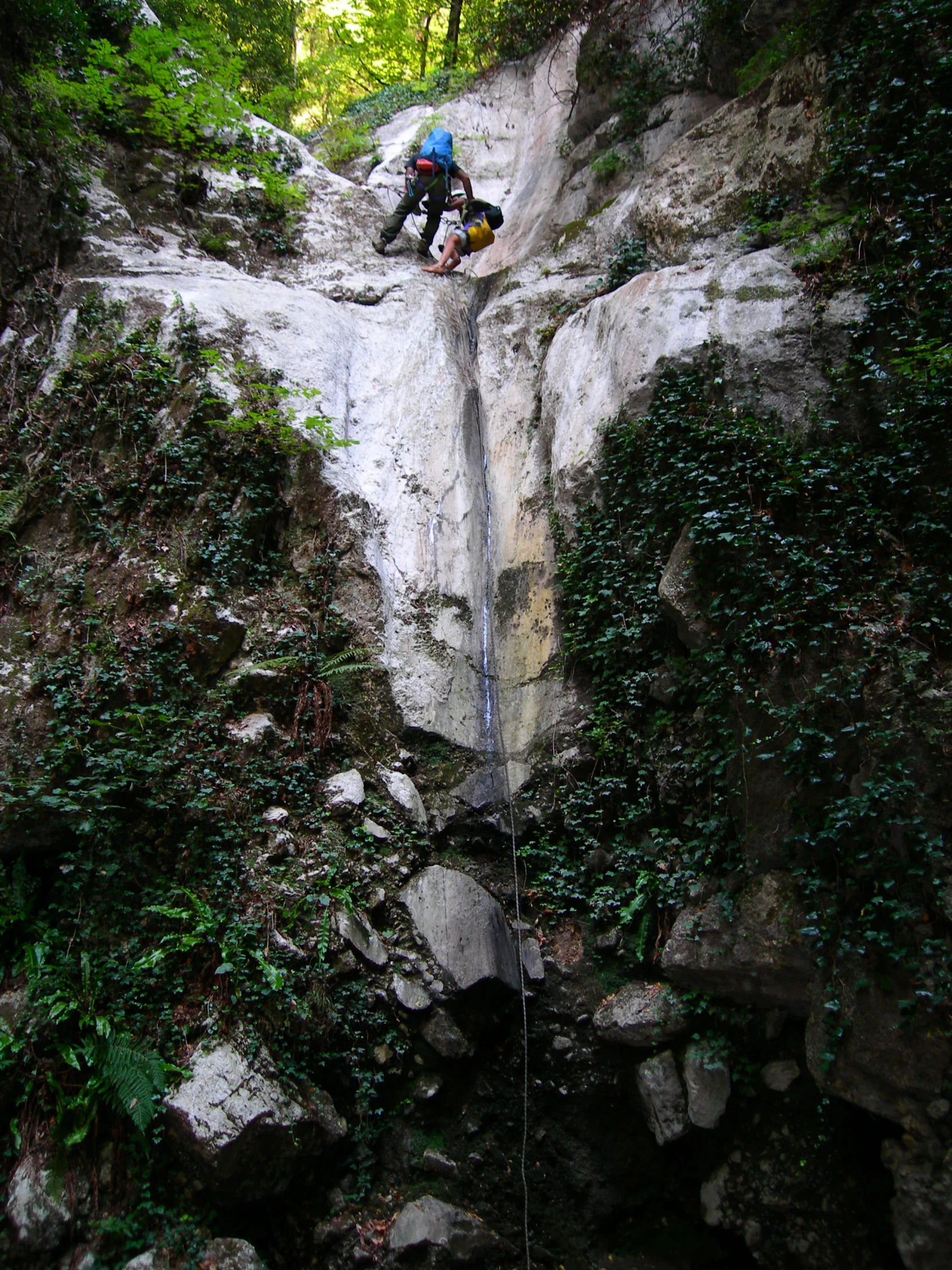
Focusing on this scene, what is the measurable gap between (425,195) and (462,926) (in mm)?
9707

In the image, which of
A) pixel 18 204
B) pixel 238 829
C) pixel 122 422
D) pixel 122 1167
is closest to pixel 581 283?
pixel 122 422

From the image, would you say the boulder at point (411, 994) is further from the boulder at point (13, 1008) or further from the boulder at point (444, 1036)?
the boulder at point (13, 1008)

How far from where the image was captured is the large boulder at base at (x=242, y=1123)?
4113mm

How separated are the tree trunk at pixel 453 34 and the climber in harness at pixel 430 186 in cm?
680

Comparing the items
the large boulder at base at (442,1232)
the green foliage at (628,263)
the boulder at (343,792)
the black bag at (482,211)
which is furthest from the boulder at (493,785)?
the black bag at (482,211)

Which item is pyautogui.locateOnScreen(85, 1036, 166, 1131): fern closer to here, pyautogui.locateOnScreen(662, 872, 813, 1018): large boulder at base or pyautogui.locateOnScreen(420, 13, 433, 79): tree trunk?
pyautogui.locateOnScreen(662, 872, 813, 1018): large boulder at base

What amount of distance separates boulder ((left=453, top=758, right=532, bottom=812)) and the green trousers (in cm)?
806

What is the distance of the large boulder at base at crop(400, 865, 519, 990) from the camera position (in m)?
5.29

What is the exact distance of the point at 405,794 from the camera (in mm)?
6066

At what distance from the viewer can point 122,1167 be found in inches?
164

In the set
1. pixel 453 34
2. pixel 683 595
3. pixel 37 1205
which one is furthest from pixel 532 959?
pixel 453 34

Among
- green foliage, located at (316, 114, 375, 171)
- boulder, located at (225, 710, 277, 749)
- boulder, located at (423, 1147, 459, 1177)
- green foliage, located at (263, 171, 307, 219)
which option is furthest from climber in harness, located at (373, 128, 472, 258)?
boulder, located at (423, 1147, 459, 1177)

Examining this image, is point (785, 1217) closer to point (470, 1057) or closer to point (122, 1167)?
point (470, 1057)

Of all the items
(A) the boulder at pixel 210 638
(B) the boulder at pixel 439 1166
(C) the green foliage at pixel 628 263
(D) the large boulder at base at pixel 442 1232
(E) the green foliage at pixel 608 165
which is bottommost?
(D) the large boulder at base at pixel 442 1232
